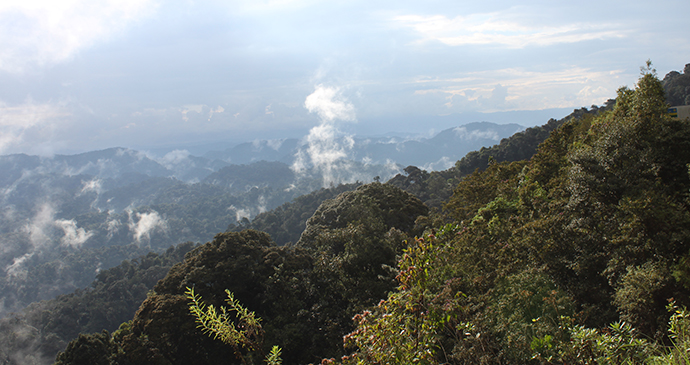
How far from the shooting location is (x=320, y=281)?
15844mm

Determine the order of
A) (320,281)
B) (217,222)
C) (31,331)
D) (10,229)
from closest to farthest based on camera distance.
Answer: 1. (320,281)
2. (31,331)
3. (217,222)
4. (10,229)

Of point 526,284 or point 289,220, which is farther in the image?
point 289,220

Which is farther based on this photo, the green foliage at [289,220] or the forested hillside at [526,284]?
the green foliage at [289,220]

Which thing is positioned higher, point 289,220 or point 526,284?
point 526,284

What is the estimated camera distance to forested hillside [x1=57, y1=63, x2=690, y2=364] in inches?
140

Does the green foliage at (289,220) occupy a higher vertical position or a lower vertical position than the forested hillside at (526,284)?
lower

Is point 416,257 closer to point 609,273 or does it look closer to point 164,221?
point 609,273

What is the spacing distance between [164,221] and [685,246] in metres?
169

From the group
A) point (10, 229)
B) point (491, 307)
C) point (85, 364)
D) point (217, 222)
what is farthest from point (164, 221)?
point (491, 307)

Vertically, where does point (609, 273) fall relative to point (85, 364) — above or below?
above

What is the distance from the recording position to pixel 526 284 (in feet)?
21.8

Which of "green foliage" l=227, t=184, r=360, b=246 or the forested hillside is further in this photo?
"green foliage" l=227, t=184, r=360, b=246

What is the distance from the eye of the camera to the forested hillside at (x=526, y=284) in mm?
3555

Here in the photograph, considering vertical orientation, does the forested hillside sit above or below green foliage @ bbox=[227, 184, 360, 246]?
above
